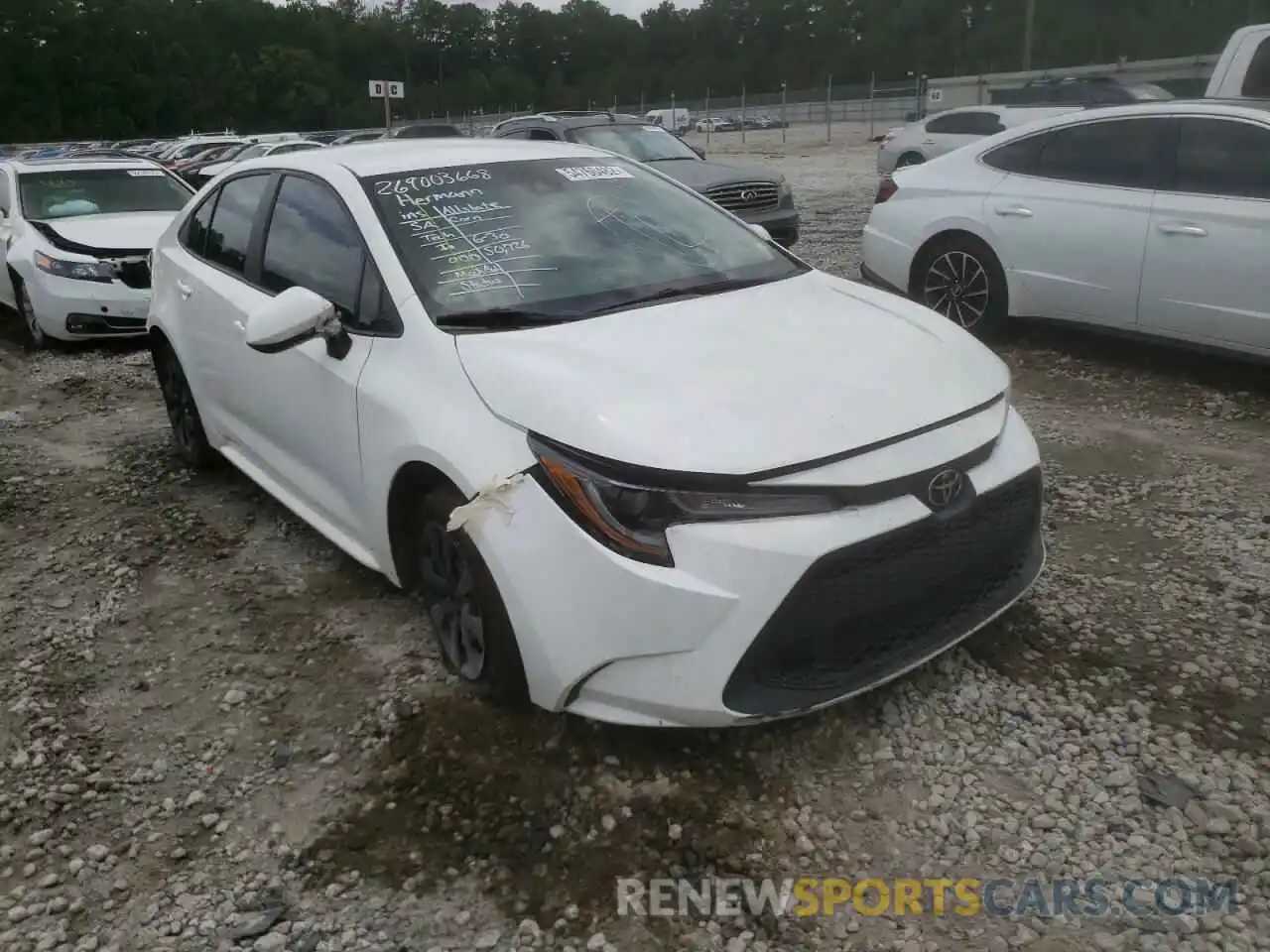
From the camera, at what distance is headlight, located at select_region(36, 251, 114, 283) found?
27.6 feet

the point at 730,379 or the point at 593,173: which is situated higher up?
the point at 593,173

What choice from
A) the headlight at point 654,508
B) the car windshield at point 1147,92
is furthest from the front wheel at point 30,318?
the car windshield at point 1147,92

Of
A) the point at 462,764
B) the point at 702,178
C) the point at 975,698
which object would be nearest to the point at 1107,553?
the point at 975,698

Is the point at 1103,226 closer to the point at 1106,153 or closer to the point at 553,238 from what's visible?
the point at 1106,153

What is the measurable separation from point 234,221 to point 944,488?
3.37 meters


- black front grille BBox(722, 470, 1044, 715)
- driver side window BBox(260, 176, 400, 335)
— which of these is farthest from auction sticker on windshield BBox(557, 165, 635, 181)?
black front grille BBox(722, 470, 1044, 715)

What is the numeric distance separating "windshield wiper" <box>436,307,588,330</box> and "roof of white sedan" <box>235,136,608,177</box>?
91 centimetres

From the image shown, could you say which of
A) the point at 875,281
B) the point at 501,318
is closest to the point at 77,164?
the point at 875,281

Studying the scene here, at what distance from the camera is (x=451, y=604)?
327cm

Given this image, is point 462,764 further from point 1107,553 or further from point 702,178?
point 702,178

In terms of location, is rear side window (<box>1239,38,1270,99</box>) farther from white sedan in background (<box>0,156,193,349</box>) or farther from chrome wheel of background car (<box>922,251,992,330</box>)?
white sedan in background (<box>0,156,193,349</box>)

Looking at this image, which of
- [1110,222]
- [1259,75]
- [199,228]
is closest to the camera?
[199,228]

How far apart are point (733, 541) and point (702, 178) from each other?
347 inches

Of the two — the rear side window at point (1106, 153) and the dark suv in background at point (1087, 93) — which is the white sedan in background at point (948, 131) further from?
the rear side window at point (1106, 153)
